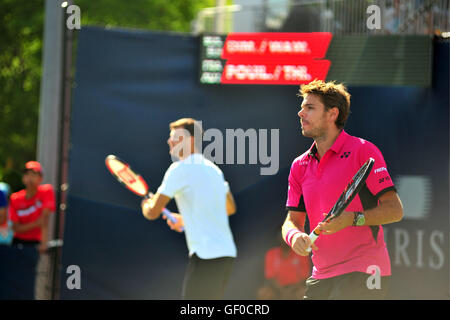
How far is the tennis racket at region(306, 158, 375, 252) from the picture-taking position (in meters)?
3.35

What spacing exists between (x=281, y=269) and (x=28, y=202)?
2587mm

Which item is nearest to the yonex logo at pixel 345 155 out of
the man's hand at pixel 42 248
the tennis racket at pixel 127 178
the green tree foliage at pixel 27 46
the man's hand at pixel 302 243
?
the man's hand at pixel 302 243

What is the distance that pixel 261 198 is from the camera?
7.02 m

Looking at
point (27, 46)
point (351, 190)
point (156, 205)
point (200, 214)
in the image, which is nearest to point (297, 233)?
point (351, 190)

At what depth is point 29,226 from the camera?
6.96 meters

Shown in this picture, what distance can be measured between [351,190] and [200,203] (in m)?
1.55

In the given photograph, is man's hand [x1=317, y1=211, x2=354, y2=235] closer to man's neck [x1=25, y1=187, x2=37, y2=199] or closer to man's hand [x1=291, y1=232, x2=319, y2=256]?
man's hand [x1=291, y1=232, x2=319, y2=256]

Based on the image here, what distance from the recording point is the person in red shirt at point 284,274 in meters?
6.78

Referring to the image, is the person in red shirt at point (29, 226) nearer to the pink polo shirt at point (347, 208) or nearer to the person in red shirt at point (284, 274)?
the person in red shirt at point (284, 274)

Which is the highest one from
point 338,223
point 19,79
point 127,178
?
point 19,79

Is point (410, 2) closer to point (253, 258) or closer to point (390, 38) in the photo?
point (390, 38)

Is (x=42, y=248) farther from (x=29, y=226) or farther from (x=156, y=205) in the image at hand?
(x=156, y=205)

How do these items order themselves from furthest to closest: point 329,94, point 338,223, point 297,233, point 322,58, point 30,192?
point 30,192
point 322,58
point 329,94
point 297,233
point 338,223

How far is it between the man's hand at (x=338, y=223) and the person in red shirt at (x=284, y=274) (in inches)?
132
